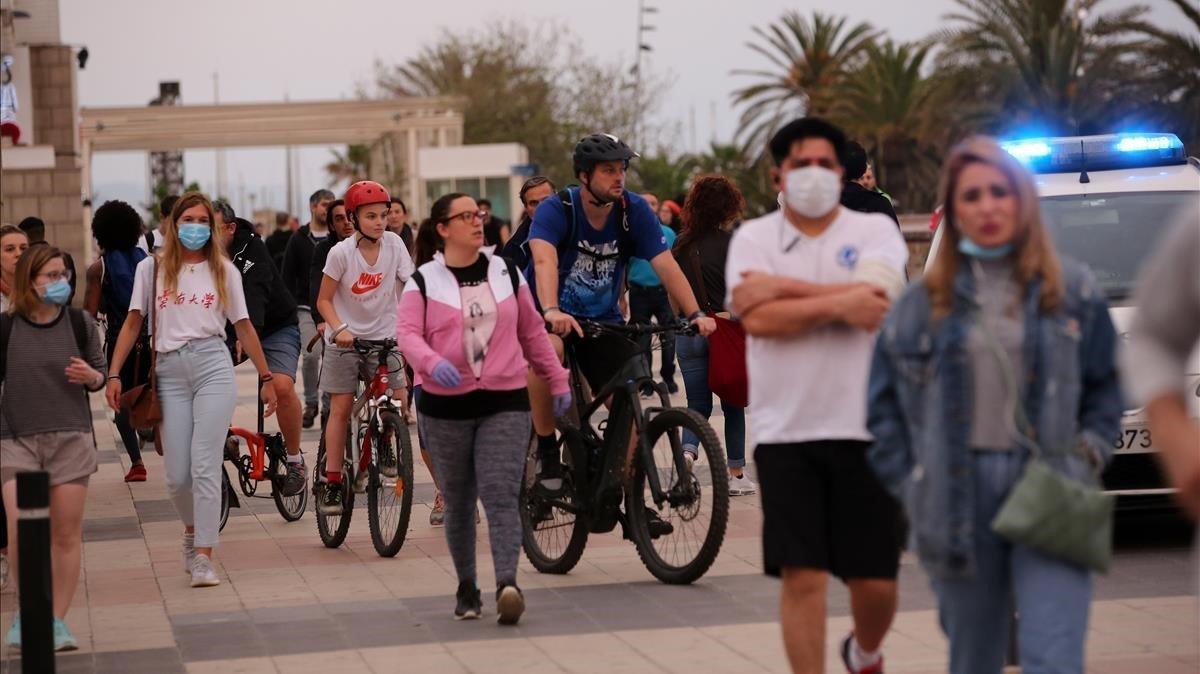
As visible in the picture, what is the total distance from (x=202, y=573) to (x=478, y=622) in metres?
1.85

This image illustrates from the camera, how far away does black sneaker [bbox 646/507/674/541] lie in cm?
905

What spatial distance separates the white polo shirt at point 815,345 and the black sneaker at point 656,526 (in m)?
3.01

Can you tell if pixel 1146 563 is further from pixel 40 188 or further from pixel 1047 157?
pixel 40 188

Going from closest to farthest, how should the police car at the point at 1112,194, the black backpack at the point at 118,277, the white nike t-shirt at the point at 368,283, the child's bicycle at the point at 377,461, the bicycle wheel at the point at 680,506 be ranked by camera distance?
the bicycle wheel at the point at 680,506
the child's bicycle at the point at 377,461
the police car at the point at 1112,194
the white nike t-shirt at the point at 368,283
the black backpack at the point at 118,277

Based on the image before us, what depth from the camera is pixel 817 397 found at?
5.92 m

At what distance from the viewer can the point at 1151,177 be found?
422 inches

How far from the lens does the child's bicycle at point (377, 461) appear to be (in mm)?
10203

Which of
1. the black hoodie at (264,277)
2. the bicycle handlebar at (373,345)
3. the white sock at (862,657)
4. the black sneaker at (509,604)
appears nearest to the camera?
the white sock at (862,657)

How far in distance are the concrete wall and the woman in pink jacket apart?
30.4 meters

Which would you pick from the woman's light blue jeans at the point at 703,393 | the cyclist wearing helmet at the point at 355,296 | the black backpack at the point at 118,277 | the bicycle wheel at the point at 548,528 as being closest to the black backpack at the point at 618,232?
the bicycle wheel at the point at 548,528

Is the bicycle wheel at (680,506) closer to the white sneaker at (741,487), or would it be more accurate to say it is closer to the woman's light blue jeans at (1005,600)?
the white sneaker at (741,487)

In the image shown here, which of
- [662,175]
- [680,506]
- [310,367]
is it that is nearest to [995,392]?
[680,506]

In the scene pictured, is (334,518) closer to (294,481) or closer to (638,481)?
(294,481)

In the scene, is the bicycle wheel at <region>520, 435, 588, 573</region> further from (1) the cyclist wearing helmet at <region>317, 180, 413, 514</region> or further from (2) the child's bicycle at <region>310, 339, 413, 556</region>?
(1) the cyclist wearing helmet at <region>317, 180, 413, 514</region>
